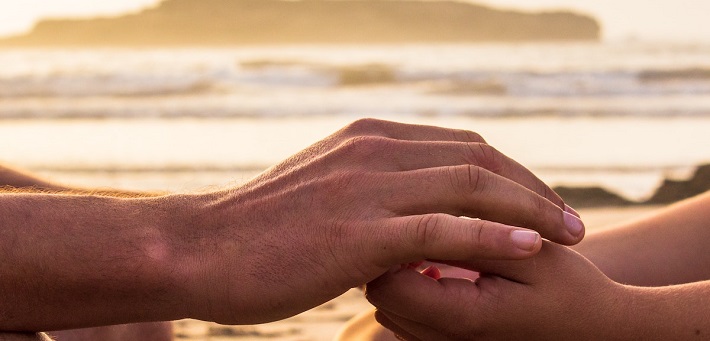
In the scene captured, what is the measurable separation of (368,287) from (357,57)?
17421mm

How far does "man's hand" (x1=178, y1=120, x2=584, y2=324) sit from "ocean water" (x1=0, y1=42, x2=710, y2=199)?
538 cm

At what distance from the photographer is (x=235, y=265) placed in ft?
4.06

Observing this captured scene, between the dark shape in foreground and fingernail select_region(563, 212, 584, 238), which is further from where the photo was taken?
the dark shape in foreground

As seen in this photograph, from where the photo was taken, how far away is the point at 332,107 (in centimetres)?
1212

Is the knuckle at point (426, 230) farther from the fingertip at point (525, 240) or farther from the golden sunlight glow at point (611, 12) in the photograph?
the golden sunlight glow at point (611, 12)

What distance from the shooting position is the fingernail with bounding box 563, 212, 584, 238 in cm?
138

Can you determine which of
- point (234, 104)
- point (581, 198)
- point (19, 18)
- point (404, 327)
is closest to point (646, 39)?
point (234, 104)

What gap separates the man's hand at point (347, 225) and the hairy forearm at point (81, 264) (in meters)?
0.05

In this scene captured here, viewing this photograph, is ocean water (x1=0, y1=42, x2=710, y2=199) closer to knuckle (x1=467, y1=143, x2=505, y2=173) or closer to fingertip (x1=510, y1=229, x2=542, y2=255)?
knuckle (x1=467, y1=143, x2=505, y2=173)

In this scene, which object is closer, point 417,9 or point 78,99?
point 78,99

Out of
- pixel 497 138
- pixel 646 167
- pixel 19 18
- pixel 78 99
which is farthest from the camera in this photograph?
pixel 19 18

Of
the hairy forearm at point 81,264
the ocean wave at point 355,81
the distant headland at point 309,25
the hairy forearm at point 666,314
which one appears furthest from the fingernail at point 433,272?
the distant headland at point 309,25

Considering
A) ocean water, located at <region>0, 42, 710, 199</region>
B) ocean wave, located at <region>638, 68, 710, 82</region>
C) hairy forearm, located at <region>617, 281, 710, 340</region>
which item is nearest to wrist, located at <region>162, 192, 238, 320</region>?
hairy forearm, located at <region>617, 281, 710, 340</region>

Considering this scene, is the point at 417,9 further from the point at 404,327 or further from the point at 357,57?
the point at 404,327
